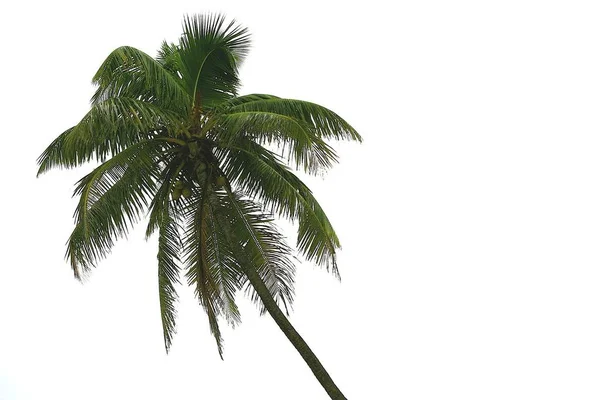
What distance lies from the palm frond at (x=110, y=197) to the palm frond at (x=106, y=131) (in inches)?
15.4

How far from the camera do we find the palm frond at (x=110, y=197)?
12.4 m

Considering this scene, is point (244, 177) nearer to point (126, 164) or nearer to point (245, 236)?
point (245, 236)

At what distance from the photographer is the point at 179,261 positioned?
544 inches

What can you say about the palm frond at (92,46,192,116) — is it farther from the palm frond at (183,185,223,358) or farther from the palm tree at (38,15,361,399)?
the palm frond at (183,185,223,358)

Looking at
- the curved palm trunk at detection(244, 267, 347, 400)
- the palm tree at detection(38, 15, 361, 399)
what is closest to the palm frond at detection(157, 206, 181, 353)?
the palm tree at detection(38, 15, 361, 399)

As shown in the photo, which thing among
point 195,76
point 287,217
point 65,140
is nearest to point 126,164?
point 65,140

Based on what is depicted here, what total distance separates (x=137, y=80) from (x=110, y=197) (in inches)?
79.8

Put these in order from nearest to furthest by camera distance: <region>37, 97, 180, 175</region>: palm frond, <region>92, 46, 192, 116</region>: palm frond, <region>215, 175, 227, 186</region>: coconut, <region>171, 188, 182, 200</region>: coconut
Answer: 1. <region>37, 97, 180, 175</region>: palm frond
2. <region>92, 46, 192, 116</region>: palm frond
3. <region>171, 188, 182, 200</region>: coconut
4. <region>215, 175, 227, 186</region>: coconut

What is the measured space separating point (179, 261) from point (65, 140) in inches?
113

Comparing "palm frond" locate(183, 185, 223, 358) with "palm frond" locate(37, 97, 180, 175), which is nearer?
"palm frond" locate(37, 97, 180, 175)

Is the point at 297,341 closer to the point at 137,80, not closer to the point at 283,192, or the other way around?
the point at 283,192

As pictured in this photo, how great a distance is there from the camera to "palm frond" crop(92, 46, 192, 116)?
12797 mm

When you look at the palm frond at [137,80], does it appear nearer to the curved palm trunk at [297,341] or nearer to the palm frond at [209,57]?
the palm frond at [209,57]

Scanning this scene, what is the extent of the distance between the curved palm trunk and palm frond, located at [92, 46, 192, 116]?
3.21 metres
